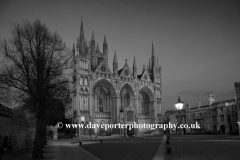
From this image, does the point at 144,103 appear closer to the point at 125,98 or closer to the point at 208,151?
the point at 125,98

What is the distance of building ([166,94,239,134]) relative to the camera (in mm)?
75312

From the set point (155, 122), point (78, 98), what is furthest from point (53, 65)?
point (155, 122)

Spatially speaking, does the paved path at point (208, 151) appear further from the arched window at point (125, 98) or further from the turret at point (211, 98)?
the arched window at point (125, 98)

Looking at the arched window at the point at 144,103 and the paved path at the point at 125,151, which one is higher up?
the arched window at the point at 144,103

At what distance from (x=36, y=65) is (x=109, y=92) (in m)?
68.0

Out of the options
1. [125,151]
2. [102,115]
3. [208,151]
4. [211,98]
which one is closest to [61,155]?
[125,151]

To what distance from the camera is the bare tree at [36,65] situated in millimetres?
26875

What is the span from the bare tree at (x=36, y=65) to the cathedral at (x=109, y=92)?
160 feet

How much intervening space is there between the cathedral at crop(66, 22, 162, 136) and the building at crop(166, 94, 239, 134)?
14853 mm

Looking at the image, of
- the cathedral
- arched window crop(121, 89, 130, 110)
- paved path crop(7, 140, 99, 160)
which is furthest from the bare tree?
arched window crop(121, 89, 130, 110)

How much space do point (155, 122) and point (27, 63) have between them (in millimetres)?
81090

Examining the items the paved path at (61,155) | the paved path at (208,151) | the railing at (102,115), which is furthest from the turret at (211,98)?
the paved path at (61,155)

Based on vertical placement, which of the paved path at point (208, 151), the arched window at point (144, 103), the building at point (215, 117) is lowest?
the paved path at point (208, 151)

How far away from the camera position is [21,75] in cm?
2758
